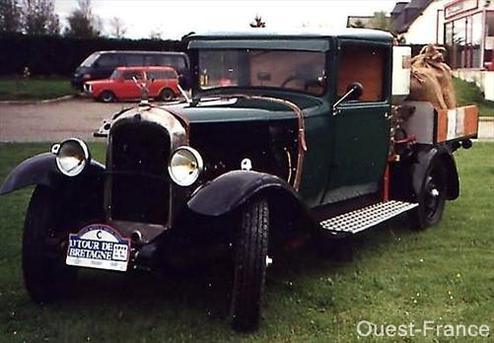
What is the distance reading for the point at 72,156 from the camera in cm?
526

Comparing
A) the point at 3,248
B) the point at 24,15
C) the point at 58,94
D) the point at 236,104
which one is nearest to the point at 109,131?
the point at 236,104

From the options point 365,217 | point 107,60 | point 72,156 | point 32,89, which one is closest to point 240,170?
point 72,156

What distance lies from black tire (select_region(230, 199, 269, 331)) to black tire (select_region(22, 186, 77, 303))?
3.90ft

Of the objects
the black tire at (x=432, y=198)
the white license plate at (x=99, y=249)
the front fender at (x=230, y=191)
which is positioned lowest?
the black tire at (x=432, y=198)

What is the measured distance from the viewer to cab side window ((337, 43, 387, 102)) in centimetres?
621

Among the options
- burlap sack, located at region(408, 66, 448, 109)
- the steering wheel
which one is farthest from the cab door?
burlap sack, located at region(408, 66, 448, 109)

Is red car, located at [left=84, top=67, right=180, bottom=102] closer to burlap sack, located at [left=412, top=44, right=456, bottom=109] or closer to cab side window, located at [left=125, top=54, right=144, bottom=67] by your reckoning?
cab side window, located at [left=125, top=54, right=144, bottom=67]

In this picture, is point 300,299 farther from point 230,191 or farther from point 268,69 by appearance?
point 268,69

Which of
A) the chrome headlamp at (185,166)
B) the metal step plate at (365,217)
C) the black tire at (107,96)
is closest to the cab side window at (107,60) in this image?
the black tire at (107,96)

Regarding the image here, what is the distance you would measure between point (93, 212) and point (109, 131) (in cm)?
65

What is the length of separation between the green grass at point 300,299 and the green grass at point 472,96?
55.7ft

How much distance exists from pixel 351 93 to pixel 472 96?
19.9 metres

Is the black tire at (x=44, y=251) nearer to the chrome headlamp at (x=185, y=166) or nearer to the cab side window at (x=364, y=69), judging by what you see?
the chrome headlamp at (x=185, y=166)

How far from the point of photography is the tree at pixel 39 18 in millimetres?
39656
